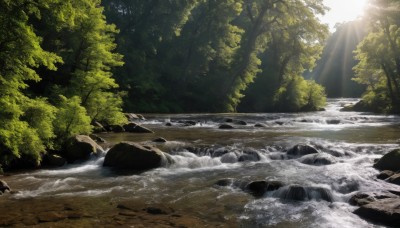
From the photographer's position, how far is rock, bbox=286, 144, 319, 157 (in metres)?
16.3

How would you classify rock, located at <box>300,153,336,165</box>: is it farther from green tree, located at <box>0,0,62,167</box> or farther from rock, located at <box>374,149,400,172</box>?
green tree, located at <box>0,0,62,167</box>

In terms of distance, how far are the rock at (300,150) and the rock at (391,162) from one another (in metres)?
3.24

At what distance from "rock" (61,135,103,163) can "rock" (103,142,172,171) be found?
4.53 feet

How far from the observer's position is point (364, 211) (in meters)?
8.84

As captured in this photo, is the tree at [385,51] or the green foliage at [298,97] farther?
the green foliage at [298,97]

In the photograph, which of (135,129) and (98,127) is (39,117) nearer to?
(98,127)

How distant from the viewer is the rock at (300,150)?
1630cm

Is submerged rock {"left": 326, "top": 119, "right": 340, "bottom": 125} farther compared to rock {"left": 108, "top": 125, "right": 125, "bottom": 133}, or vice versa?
submerged rock {"left": 326, "top": 119, "right": 340, "bottom": 125}

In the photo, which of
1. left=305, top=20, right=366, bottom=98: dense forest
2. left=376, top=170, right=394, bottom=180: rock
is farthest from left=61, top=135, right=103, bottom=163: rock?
left=305, top=20, right=366, bottom=98: dense forest

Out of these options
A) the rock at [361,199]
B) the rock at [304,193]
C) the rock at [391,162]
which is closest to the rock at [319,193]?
the rock at [304,193]

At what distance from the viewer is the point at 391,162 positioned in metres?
12.9

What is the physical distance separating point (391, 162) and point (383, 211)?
5.15 m

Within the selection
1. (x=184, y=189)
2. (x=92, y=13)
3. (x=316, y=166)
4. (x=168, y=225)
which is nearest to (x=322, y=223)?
(x=168, y=225)

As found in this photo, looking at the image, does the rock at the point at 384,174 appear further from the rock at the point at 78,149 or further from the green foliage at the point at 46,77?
the green foliage at the point at 46,77
